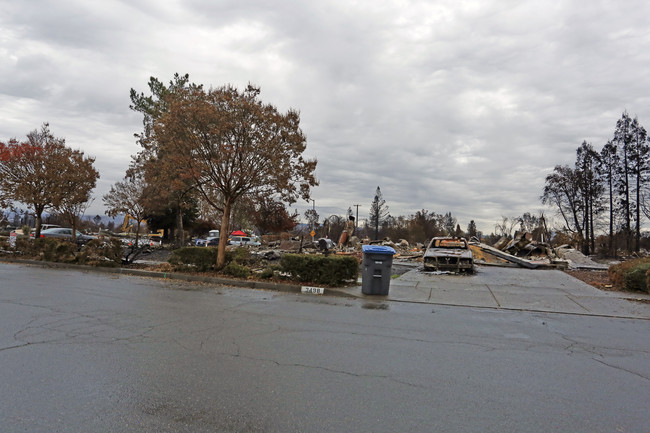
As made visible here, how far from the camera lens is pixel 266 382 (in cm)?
447

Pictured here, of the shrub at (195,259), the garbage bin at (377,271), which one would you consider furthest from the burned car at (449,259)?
the shrub at (195,259)

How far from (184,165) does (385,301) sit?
791cm

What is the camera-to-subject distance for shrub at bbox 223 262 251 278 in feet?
46.3

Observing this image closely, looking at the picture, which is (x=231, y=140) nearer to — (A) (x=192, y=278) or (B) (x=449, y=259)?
(A) (x=192, y=278)

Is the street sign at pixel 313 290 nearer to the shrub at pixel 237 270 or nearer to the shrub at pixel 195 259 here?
the shrub at pixel 237 270

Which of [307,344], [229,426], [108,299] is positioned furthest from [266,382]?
[108,299]

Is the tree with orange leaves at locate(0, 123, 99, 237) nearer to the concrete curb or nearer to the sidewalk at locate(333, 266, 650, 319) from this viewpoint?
the concrete curb

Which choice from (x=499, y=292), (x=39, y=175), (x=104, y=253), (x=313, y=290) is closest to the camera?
(x=313, y=290)

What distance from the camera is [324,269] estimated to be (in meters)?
12.6

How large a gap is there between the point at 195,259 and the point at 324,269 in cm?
541

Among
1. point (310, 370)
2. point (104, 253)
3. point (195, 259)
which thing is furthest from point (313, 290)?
point (104, 253)

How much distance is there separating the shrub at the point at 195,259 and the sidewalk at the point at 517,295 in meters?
5.63

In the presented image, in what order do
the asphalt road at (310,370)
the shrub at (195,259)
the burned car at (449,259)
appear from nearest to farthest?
the asphalt road at (310,370)
the shrub at (195,259)
the burned car at (449,259)

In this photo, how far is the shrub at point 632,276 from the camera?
12.3m
